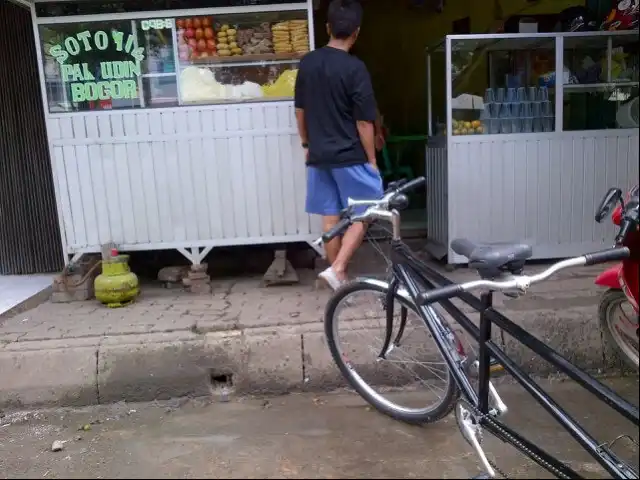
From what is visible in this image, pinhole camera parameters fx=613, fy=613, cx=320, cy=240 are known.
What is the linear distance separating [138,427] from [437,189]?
306cm

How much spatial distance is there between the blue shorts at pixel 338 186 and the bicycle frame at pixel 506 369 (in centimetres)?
129

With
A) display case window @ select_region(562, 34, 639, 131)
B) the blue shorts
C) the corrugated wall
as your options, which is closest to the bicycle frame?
the blue shorts

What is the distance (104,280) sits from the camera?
440cm

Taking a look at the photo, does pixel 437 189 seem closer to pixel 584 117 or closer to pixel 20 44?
pixel 584 117

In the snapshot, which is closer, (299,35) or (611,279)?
(611,279)

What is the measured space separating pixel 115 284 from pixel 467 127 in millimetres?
2930

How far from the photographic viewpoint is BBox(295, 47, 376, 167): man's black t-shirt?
4.14 metres

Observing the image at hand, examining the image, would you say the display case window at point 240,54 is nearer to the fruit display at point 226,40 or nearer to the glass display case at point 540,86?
the fruit display at point 226,40

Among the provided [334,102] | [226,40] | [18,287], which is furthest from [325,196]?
[18,287]

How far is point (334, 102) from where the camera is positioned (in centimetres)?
Answer: 420

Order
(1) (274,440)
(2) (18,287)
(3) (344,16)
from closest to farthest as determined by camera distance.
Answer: (1) (274,440) → (3) (344,16) → (2) (18,287)

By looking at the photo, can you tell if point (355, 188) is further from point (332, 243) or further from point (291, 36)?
point (291, 36)

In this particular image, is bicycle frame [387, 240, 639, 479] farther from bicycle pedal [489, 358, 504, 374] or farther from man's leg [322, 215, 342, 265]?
man's leg [322, 215, 342, 265]

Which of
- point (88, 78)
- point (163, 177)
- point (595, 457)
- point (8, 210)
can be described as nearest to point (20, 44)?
point (88, 78)
